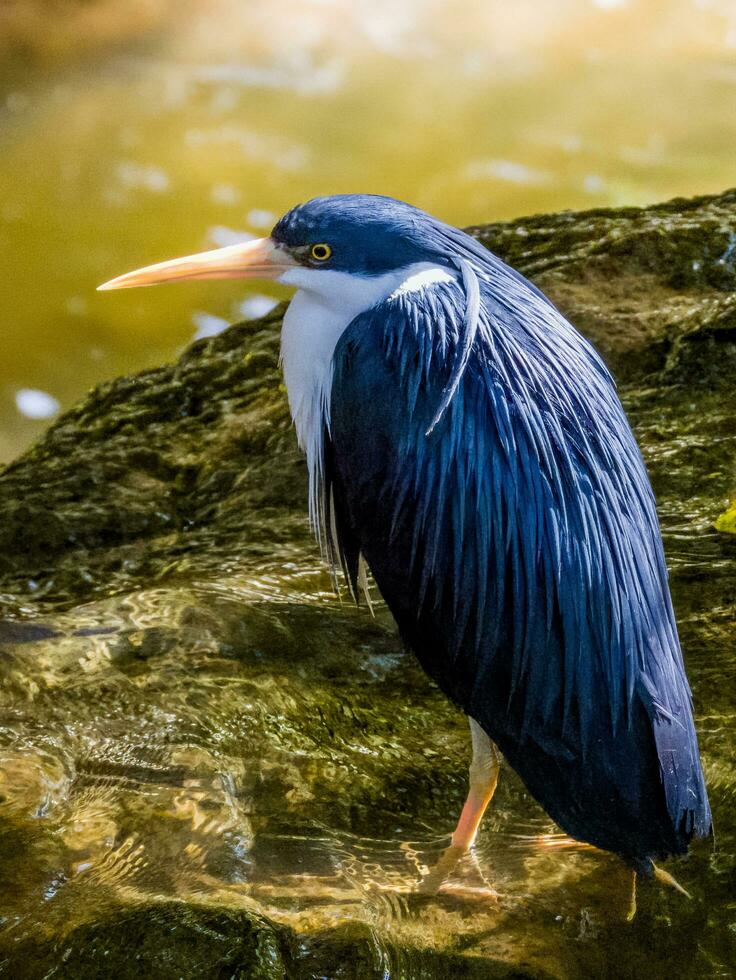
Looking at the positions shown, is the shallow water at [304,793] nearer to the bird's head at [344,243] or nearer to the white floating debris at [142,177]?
the bird's head at [344,243]

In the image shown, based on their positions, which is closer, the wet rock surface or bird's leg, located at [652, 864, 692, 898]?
the wet rock surface

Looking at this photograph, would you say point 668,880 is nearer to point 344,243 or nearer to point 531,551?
point 531,551

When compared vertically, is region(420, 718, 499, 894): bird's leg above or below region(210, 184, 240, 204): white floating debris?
below

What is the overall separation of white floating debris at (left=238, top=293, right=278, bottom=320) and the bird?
10.9ft

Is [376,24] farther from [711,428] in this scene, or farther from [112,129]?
[711,428]

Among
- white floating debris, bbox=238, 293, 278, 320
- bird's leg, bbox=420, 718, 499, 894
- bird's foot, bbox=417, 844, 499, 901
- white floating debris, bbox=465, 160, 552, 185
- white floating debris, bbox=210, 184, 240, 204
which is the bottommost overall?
bird's foot, bbox=417, 844, 499, 901

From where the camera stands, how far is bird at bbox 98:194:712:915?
2.26 m

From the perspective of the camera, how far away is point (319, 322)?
2.63 meters

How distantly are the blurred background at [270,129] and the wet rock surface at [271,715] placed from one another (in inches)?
67.5

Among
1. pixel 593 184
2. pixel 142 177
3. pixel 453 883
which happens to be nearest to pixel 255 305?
pixel 142 177

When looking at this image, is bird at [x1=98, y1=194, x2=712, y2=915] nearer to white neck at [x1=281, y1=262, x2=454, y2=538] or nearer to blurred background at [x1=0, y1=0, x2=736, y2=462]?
white neck at [x1=281, y1=262, x2=454, y2=538]

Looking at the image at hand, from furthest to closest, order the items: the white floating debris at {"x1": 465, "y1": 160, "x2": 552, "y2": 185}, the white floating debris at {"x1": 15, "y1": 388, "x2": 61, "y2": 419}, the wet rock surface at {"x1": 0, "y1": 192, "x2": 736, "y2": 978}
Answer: the white floating debris at {"x1": 465, "y1": 160, "x2": 552, "y2": 185} < the white floating debris at {"x1": 15, "y1": 388, "x2": 61, "y2": 419} < the wet rock surface at {"x1": 0, "y1": 192, "x2": 736, "y2": 978}

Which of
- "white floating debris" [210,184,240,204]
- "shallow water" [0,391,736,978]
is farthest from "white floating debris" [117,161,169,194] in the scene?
"shallow water" [0,391,736,978]

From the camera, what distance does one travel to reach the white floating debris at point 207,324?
18.8ft
